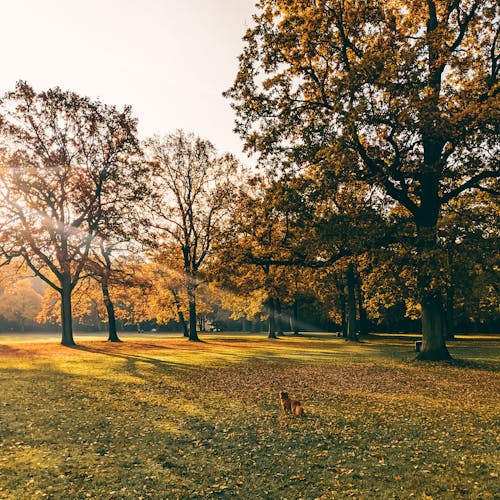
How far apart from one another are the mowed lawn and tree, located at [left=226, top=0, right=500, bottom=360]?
28.8ft

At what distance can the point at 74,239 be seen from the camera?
36719 millimetres

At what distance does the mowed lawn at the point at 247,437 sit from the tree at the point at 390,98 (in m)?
8.78

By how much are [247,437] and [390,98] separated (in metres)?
17.5

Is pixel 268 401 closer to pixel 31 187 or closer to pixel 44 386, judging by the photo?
pixel 44 386

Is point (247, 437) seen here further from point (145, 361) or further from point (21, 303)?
point (21, 303)

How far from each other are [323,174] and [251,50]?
8.20m

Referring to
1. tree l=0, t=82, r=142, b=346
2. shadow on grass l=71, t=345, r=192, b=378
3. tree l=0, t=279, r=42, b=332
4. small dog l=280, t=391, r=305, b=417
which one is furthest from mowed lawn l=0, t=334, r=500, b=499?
tree l=0, t=279, r=42, b=332

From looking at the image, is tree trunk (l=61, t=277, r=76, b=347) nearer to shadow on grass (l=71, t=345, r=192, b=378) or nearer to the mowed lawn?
shadow on grass (l=71, t=345, r=192, b=378)

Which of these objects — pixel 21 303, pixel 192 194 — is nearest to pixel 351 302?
pixel 192 194

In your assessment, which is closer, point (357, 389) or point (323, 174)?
point (357, 389)

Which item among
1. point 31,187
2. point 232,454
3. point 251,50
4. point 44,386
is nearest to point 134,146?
point 31,187

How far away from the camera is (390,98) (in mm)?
21344

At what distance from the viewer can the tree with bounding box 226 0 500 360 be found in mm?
20797

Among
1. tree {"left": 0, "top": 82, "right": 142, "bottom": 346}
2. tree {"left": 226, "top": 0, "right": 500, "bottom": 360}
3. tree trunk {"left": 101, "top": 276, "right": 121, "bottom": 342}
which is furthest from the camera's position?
tree trunk {"left": 101, "top": 276, "right": 121, "bottom": 342}
